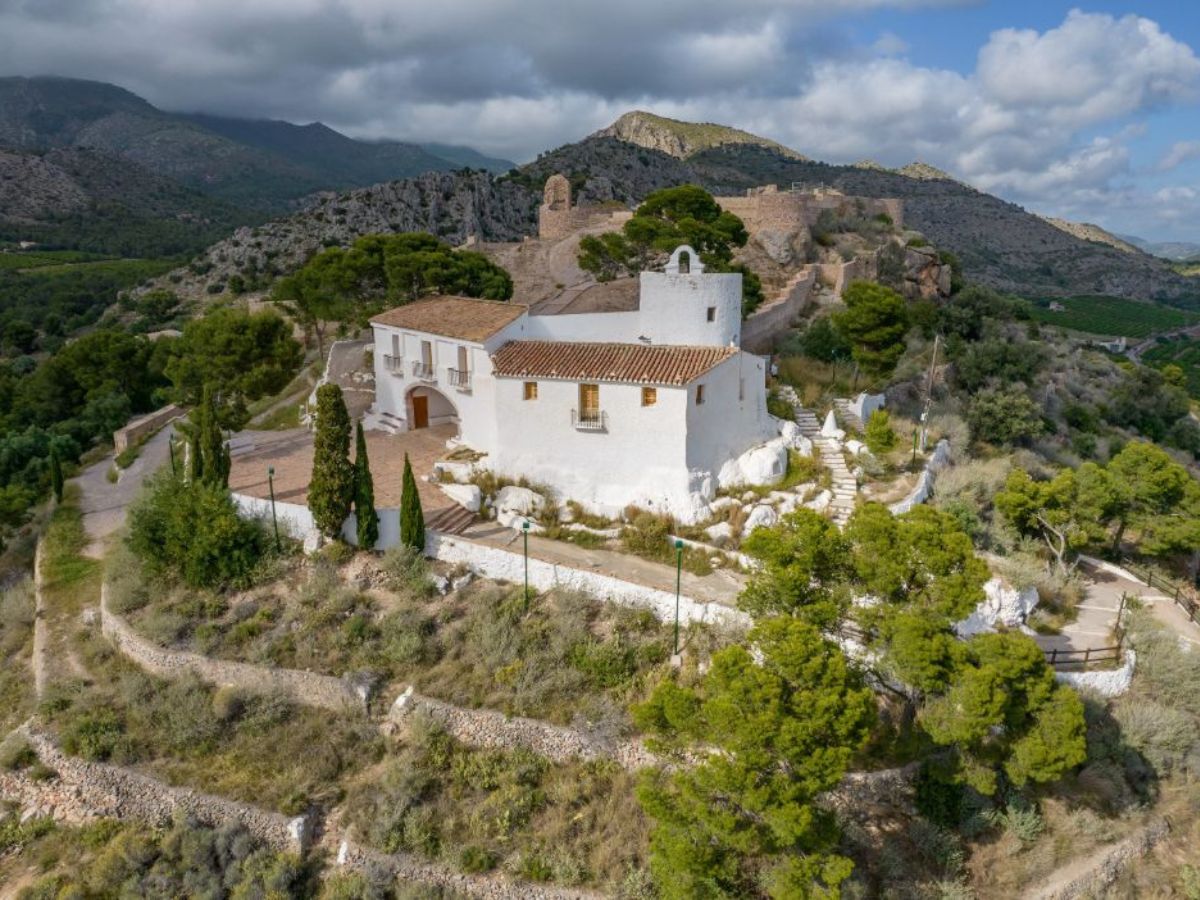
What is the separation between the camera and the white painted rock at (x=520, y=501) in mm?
18125

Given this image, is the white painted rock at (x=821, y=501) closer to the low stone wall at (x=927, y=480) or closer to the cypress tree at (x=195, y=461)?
the low stone wall at (x=927, y=480)

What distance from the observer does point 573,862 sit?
1142cm

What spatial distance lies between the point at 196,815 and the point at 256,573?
529 centimetres

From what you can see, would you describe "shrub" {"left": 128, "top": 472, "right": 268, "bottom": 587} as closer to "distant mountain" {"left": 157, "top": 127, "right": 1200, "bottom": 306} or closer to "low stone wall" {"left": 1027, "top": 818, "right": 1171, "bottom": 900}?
"low stone wall" {"left": 1027, "top": 818, "right": 1171, "bottom": 900}

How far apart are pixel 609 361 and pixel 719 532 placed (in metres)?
5.02

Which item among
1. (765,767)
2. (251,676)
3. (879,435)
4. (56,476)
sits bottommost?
(251,676)

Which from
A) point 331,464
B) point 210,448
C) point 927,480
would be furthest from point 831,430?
point 210,448

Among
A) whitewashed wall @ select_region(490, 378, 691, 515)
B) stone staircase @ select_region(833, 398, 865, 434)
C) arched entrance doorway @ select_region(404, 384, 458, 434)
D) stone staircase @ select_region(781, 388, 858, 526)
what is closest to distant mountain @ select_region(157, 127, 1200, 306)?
arched entrance doorway @ select_region(404, 384, 458, 434)

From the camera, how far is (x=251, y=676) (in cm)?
1470

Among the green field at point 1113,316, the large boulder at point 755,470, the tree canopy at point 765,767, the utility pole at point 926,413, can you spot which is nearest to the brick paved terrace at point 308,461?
the large boulder at point 755,470

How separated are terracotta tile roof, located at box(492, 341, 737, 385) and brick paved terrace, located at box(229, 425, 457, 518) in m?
3.81

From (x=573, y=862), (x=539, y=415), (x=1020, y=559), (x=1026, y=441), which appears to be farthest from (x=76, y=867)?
(x=1026, y=441)

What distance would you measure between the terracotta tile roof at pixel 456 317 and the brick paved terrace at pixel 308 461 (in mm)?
3461

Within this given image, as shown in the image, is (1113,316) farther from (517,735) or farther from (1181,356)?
(517,735)
